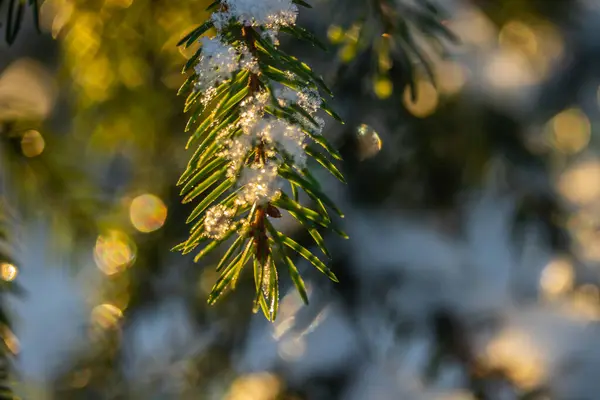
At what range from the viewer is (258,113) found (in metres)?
0.23

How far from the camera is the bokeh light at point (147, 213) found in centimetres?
93

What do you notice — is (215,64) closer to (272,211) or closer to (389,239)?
(272,211)

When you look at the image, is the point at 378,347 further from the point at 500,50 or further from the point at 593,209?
the point at 500,50

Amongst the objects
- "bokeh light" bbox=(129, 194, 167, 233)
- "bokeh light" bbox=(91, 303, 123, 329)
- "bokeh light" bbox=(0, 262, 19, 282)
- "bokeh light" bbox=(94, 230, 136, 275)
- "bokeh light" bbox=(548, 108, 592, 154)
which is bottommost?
"bokeh light" bbox=(548, 108, 592, 154)

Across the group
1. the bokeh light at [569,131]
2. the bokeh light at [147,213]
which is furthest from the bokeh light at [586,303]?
the bokeh light at [147,213]

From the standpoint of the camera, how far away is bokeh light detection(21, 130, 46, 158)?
1.53 ft

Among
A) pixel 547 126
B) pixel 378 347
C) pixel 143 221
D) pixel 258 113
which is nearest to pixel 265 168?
pixel 258 113

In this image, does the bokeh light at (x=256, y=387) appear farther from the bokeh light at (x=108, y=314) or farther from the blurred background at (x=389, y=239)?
the bokeh light at (x=108, y=314)

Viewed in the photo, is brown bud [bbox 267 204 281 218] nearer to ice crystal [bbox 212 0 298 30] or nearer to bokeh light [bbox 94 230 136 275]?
ice crystal [bbox 212 0 298 30]

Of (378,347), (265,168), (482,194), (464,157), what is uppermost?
(265,168)

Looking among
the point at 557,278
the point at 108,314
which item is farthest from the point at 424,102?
the point at 108,314

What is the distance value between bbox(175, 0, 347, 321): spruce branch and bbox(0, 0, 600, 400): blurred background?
1.34 ft

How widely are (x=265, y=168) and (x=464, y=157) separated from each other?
0.82 metres

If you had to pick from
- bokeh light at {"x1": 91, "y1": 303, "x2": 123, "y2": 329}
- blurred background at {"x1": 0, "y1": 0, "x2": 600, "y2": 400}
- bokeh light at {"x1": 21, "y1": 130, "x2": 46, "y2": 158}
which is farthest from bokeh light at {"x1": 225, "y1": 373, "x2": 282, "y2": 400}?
bokeh light at {"x1": 21, "y1": 130, "x2": 46, "y2": 158}
